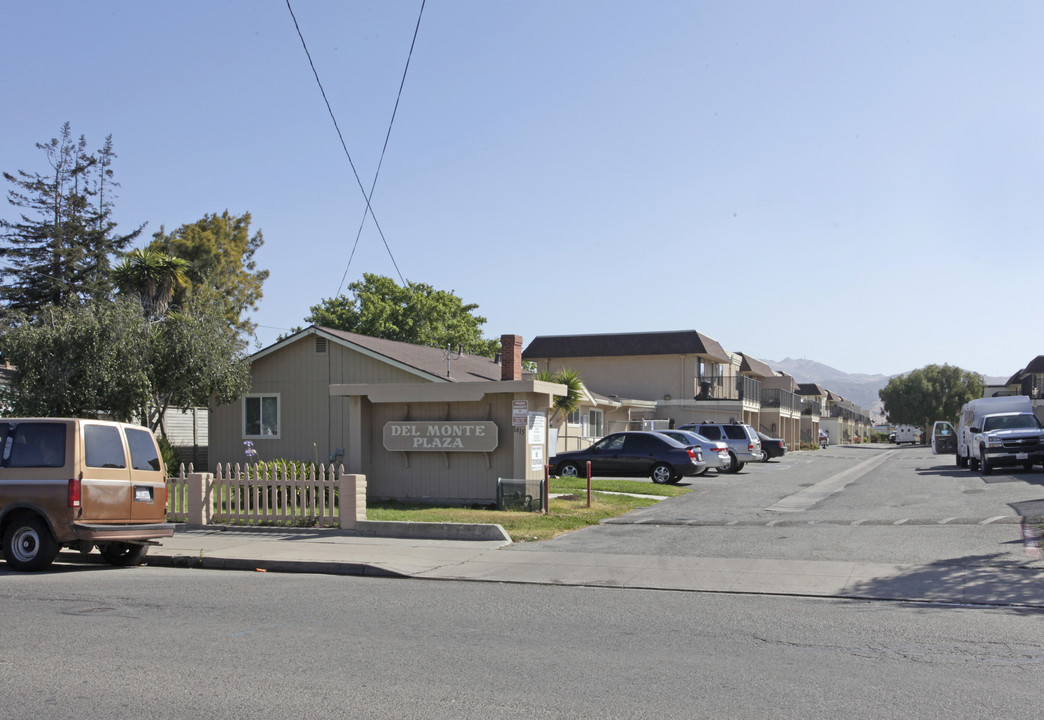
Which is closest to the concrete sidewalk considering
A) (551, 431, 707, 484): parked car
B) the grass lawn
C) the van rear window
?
the grass lawn

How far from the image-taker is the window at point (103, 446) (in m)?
12.0

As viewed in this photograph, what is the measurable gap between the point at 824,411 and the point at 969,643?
263 feet

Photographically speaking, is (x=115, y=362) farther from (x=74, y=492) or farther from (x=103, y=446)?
(x=74, y=492)

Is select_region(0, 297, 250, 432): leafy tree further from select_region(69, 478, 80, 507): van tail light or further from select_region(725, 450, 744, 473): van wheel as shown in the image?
select_region(725, 450, 744, 473): van wheel

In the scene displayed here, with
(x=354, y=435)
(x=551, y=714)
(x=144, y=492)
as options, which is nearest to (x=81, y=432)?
(x=144, y=492)

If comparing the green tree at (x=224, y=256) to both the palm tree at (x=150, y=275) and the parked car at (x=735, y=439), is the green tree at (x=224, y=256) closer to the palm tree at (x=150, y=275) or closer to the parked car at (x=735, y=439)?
the palm tree at (x=150, y=275)

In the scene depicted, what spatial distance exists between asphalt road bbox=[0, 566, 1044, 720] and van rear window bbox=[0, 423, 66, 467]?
77.8 inches

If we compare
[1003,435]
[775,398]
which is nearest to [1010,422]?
[1003,435]

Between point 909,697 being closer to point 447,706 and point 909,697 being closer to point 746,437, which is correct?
point 447,706

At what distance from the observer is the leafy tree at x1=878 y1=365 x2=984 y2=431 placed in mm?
86375

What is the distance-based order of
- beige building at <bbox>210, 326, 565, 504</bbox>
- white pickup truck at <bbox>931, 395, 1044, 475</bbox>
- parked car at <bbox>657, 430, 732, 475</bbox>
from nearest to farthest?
1. beige building at <bbox>210, 326, 565, 504</bbox>
2. white pickup truck at <bbox>931, 395, 1044, 475</bbox>
3. parked car at <bbox>657, 430, 732, 475</bbox>

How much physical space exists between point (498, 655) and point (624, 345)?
42901mm

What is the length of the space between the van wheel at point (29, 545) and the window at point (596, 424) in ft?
83.0

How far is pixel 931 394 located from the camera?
287 feet
